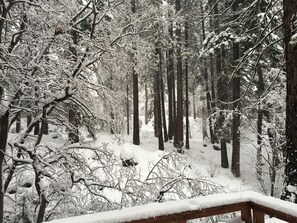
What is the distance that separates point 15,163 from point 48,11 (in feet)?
10.2

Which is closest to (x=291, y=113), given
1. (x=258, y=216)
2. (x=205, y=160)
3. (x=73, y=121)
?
(x=258, y=216)

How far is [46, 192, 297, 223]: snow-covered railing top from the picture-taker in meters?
2.23

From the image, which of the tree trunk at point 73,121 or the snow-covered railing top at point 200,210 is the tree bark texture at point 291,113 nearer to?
the snow-covered railing top at point 200,210

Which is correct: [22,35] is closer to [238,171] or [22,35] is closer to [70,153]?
[70,153]

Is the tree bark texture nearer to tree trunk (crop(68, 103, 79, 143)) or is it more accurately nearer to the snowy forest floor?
tree trunk (crop(68, 103, 79, 143))

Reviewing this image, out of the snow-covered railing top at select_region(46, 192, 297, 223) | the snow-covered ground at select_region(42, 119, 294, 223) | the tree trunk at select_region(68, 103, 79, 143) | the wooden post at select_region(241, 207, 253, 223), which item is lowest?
the snow-covered ground at select_region(42, 119, 294, 223)

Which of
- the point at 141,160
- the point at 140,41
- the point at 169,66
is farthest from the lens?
the point at 169,66

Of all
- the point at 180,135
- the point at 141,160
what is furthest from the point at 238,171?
the point at 141,160

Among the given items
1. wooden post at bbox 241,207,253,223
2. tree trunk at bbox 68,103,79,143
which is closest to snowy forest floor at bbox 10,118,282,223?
tree trunk at bbox 68,103,79,143

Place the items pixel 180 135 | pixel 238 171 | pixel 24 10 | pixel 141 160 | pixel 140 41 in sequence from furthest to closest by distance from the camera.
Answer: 1. pixel 180 135
2. pixel 238 171
3. pixel 141 160
4. pixel 140 41
5. pixel 24 10

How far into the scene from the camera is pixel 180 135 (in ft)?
55.5

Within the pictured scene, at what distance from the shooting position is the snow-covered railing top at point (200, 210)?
2.23 meters

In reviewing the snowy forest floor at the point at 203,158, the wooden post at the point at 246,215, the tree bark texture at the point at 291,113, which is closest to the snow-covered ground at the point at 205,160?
the snowy forest floor at the point at 203,158

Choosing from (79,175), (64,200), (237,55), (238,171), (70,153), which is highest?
(237,55)
